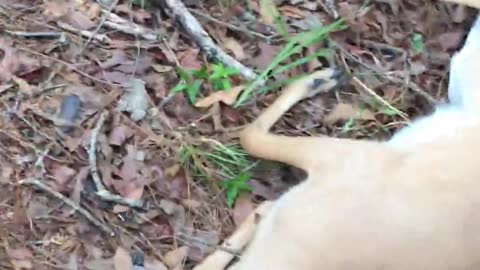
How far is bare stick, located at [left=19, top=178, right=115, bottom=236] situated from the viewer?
3.31 m

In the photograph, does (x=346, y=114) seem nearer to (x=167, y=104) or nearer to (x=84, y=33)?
(x=167, y=104)

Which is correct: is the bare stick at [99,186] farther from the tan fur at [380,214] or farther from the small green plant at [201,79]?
the tan fur at [380,214]

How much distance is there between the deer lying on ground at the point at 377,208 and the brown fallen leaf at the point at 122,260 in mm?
237

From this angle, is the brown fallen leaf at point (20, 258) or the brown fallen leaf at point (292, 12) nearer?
the brown fallen leaf at point (20, 258)

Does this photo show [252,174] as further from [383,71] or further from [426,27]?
[426,27]

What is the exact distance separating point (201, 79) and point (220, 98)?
0.10 metres

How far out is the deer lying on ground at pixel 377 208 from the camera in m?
2.69

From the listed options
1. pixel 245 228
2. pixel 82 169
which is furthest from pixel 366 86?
pixel 82 169

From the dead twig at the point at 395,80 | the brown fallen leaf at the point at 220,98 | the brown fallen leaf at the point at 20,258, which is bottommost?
the brown fallen leaf at the point at 20,258

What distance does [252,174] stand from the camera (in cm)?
348

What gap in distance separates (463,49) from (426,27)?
268mm

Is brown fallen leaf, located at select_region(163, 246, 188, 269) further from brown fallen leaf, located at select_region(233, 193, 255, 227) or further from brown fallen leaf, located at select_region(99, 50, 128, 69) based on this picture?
brown fallen leaf, located at select_region(99, 50, 128, 69)

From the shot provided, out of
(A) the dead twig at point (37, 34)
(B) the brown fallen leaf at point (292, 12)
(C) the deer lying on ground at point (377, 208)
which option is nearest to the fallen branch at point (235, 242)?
(C) the deer lying on ground at point (377, 208)

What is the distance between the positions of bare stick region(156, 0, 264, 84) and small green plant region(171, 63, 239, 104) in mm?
33
